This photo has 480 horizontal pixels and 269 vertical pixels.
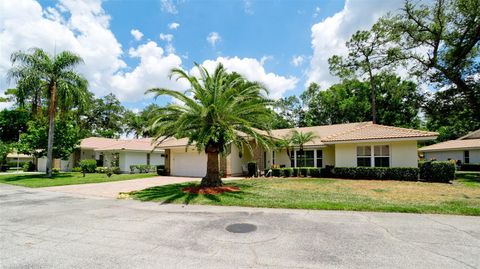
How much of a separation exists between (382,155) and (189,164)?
15.6m

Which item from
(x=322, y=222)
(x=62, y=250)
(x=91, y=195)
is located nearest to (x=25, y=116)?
(x=91, y=195)

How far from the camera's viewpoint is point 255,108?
12023mm

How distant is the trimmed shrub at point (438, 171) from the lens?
14.6 metres

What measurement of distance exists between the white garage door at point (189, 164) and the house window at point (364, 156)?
12.4m

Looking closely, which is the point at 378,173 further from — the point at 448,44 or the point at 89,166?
the point at 89,166

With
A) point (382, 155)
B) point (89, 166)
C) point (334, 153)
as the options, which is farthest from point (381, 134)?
point (89, 166)

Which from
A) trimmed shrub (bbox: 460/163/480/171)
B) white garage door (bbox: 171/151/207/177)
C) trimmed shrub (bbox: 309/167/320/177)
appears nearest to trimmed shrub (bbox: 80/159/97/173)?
white garage door (bbox: 171/151/207/177)

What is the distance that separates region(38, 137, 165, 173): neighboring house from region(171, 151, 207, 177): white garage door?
2.94 metres

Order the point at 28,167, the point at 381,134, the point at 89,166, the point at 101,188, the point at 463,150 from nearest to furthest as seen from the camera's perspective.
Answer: the point at 101,188 → the point at 381,134 → the point at 89,166 → the point at 463,150 → the point at 28,167

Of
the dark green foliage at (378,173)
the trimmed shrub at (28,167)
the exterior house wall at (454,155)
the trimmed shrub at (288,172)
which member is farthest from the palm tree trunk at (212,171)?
the exterior house wall at (454,155)

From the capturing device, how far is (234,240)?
5.38 m

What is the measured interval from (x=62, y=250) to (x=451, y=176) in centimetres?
1883

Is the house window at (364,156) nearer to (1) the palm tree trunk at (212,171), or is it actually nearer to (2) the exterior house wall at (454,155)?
(1) the palm tree trunk at (212,171)

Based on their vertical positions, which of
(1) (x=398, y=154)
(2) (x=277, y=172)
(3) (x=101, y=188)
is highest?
(1) (x=398, y=154)
